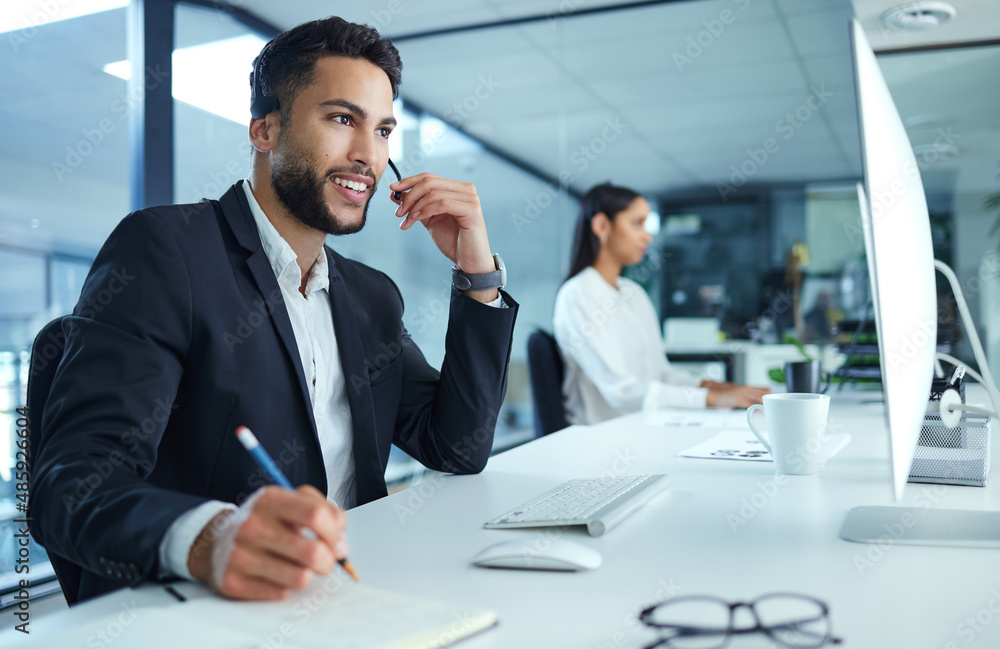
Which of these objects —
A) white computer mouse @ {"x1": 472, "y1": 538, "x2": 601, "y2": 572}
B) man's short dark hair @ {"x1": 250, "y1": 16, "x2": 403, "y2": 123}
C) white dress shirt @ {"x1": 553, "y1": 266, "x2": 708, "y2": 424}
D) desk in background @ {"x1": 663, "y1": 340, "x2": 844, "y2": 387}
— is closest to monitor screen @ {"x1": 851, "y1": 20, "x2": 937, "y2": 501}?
white computer mouse @ {"x1": 472, "y1": 538, "x2": 601, "y2": 572}

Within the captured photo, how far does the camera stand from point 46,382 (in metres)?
0.96

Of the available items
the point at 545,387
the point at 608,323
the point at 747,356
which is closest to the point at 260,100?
the point at 545,387

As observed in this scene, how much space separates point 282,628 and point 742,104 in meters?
4.96

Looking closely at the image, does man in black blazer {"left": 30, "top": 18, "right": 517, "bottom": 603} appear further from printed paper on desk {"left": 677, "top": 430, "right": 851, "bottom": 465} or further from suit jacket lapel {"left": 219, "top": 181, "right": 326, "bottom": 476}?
printed paper on desk {"left": 677, "top": 430, "right": 851, "bottom": 465}

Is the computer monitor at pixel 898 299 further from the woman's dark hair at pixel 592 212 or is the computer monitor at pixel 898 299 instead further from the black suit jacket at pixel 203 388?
the woman's dark hair at pixel 592 212

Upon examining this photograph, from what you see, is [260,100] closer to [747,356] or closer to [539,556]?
[539,556]

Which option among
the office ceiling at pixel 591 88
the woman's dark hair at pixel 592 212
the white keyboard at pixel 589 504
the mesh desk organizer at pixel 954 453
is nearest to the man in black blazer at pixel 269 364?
the white keyboard at pixel 589 504

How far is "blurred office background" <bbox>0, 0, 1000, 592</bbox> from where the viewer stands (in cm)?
226

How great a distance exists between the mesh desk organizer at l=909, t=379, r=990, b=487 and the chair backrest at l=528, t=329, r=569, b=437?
146cm

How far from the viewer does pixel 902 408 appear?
0.61m

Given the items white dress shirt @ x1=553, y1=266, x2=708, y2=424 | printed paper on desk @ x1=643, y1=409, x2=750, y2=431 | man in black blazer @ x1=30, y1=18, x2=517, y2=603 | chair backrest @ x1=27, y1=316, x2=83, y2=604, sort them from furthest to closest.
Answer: white dress shirt @ x1=553, y1=266, x2=708, y2=424
printed paper on desk @ x1=643, y1=409, x2=750, y2=431
chair backrest @ x1=27, y1=316, x2=83, y2=604
man in black blazer @ x1=30, y1=18, x2=517, y2=603

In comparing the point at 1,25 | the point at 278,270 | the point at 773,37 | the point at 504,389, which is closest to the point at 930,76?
the point at 773,37

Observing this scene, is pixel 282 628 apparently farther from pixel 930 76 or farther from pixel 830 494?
pixel 930 76

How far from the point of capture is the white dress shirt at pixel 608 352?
8.05 ft
